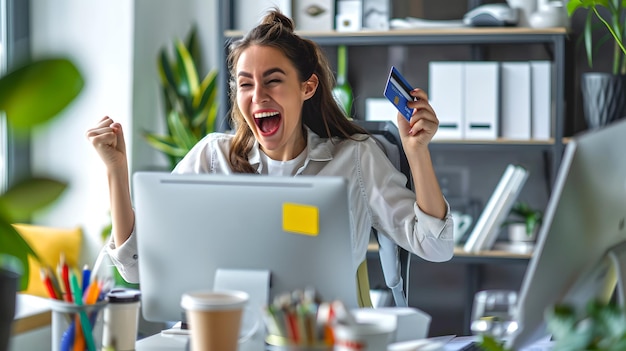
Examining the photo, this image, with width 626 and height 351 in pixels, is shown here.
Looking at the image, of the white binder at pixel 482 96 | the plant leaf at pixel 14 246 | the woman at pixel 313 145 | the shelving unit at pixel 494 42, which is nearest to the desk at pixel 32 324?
the woman at pixel 313 145

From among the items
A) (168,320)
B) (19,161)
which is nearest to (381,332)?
(168,320)

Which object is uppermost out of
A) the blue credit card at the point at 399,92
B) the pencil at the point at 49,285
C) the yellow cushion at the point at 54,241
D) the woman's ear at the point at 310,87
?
the woman's ear at the point at 310,87

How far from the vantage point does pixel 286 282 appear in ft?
4.73

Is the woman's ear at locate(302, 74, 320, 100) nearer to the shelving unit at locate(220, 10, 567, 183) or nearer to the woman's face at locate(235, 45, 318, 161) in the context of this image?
the woman's face at locate(235, 45, 318, 161)

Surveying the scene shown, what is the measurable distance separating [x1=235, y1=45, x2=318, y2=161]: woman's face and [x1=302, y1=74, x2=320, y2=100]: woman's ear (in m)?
0.03

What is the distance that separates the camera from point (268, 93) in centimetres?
208

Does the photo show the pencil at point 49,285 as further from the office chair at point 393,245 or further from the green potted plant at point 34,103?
the office chair at point 393,245

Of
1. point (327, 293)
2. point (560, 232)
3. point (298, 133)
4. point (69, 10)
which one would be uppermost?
point (69, 10)

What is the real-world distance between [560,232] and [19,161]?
3.01 metres

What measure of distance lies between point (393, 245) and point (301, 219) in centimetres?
78

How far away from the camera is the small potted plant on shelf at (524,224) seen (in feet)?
10.9

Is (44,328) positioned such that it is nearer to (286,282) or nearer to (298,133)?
(298,133)

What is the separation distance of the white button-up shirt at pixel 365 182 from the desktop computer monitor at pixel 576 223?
68 centimetres

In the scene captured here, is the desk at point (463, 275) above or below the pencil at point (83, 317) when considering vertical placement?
below
